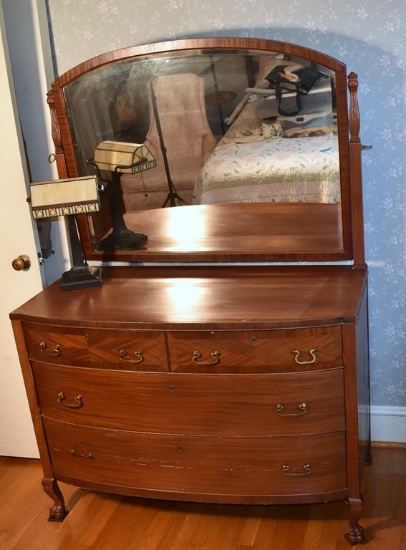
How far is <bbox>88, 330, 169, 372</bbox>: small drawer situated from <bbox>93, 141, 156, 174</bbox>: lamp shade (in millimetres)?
603

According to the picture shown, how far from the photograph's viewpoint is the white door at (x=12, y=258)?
2727 millimetres

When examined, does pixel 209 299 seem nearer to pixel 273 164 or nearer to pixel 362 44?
pixel 273 164

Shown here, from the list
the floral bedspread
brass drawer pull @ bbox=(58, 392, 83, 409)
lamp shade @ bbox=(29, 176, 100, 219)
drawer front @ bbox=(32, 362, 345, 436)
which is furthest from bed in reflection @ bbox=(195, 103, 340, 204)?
brass drawer pull @ bbox=(58, 392, 83, 409)

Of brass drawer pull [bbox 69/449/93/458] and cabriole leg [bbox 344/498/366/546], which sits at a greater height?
brass drawer pull [bbox 69/449/93/458]

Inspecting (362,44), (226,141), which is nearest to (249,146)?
(226,141)

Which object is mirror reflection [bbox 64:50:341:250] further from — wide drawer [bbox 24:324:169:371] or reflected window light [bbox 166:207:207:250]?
wide drawer [bbox 24:324:169:371]

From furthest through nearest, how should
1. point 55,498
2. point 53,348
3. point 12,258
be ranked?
point 12,258 → point 55,498 → point 53,348

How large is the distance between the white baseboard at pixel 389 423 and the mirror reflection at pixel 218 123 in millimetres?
861

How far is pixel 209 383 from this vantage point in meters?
2.44

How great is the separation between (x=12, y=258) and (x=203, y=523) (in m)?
1.16

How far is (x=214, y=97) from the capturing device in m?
2.57

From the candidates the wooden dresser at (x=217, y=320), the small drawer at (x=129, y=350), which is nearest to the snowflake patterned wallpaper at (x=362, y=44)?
the wooden dresser at (x=217, y=320)

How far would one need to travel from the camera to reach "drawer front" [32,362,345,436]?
7.88 feet

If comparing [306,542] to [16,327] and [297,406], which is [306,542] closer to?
[297,406]
